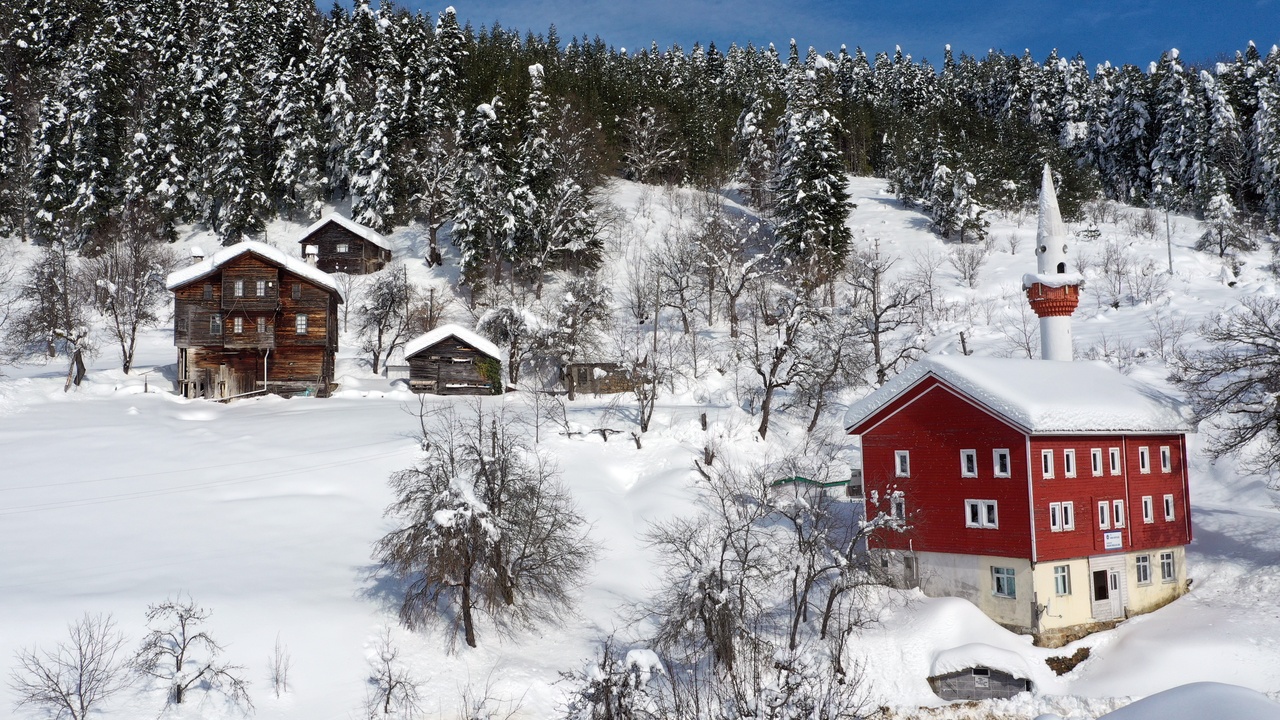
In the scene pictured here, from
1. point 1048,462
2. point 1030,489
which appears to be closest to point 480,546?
point 1030,489

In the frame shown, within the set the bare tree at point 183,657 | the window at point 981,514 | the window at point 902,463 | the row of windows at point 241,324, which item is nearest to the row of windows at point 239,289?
the row of windows at point 241,324

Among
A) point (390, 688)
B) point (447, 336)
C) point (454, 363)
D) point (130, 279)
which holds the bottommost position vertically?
point (390, 688)

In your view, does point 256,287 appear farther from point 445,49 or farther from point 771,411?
point 445,49

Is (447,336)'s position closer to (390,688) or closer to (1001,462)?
(390,688)

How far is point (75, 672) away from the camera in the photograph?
21.8 metres

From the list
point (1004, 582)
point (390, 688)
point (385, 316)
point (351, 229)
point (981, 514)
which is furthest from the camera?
point (351, 229)

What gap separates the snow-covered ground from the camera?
2405cm

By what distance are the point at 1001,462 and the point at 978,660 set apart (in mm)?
6742

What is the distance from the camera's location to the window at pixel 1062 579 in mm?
27766

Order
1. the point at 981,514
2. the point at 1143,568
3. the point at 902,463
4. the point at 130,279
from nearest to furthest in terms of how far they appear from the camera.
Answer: the point at 981,514 → the point at 1143,568 → the point at 902,463 → the point at 130,279

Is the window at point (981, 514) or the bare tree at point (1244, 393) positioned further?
the bare tree at point (1244, 393)

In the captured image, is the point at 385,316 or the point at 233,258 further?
the point at 385,316

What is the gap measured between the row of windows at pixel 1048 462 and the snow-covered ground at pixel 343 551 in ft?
13.8

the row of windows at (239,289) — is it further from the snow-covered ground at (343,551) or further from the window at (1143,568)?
the window at (1143,568)
